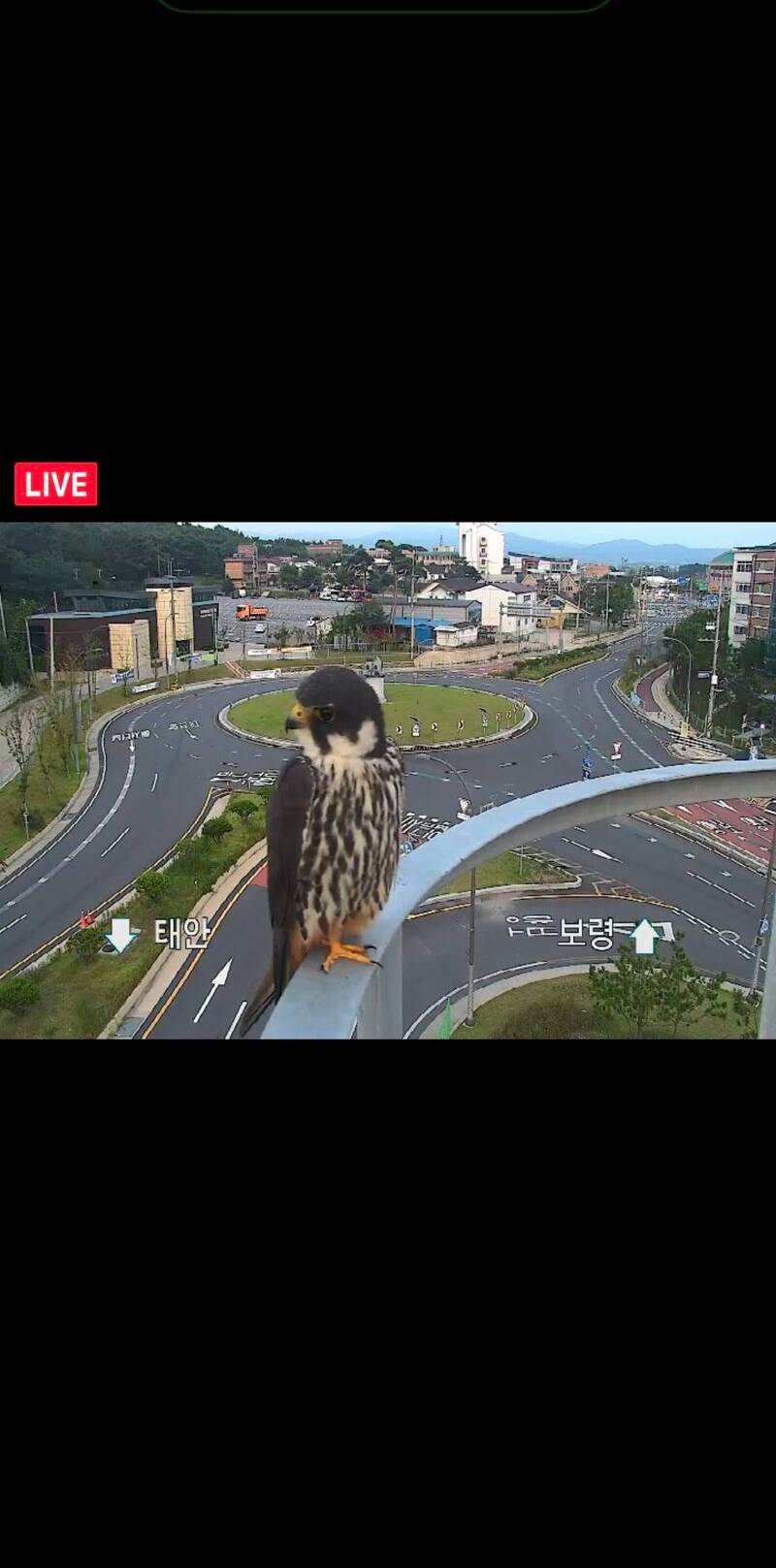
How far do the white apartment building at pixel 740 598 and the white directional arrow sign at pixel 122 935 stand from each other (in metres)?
1.62

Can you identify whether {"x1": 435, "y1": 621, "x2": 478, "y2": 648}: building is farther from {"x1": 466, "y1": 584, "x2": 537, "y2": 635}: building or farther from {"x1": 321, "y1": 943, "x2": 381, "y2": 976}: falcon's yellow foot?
{"x1": 321, "y1": 943, "x2": 381, "y2": 976}: falcon's yellow foot

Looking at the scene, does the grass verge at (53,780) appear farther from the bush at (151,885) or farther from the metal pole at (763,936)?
the metal pole at (763,936)

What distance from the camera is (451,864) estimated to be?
174 centimetres

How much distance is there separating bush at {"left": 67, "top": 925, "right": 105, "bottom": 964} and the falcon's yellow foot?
1.03 meters

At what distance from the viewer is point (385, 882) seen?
57.6 inches

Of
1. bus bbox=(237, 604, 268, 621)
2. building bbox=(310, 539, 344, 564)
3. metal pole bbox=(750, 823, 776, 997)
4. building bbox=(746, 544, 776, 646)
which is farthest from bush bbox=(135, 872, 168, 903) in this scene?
metal pole bbox=(750, 823, 776, 997)

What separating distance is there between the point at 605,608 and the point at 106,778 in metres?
1.49

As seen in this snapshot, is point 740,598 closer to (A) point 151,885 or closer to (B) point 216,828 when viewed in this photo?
(B) point 216,828

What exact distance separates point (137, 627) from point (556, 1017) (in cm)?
183

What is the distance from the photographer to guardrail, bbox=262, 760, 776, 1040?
1218mm
